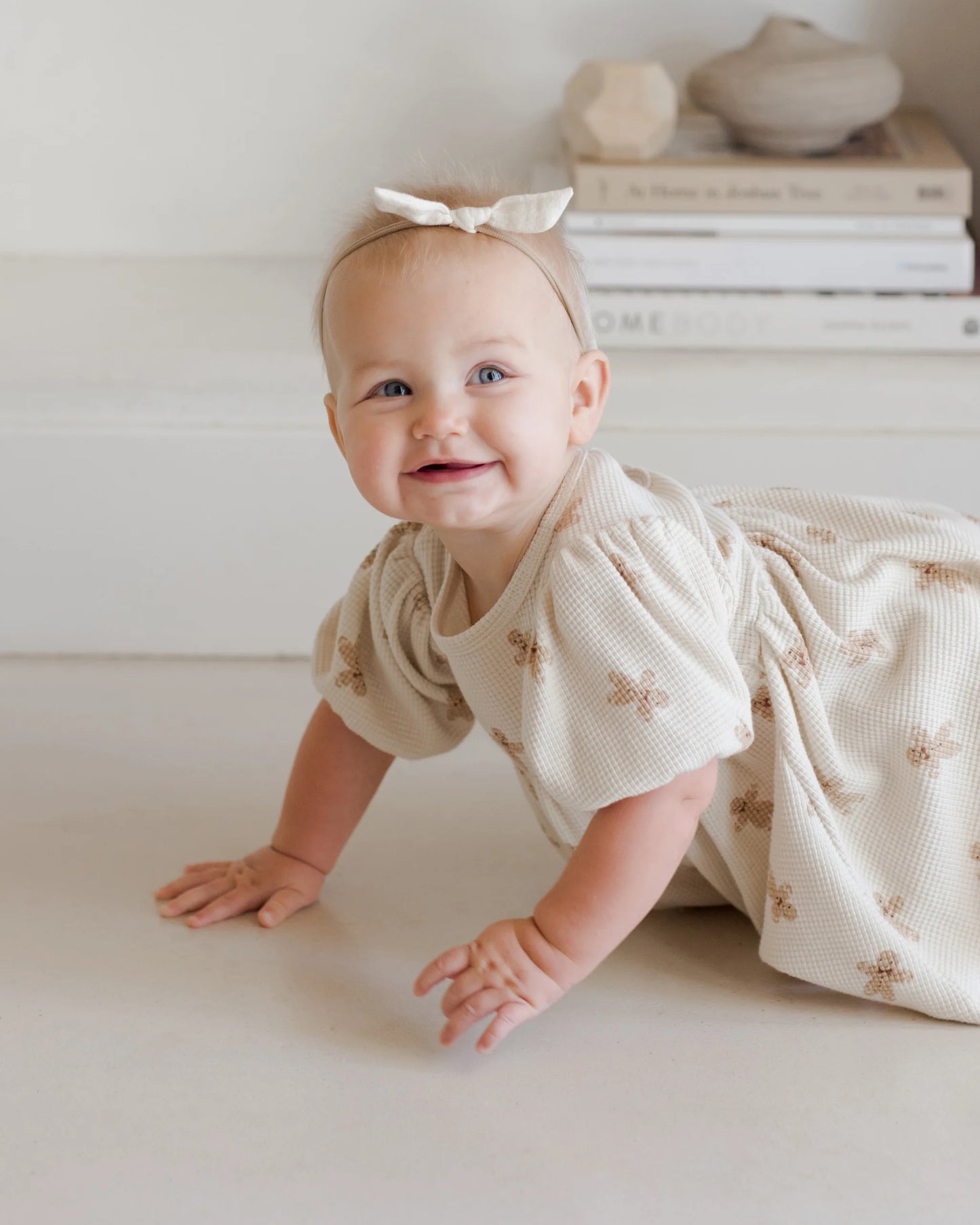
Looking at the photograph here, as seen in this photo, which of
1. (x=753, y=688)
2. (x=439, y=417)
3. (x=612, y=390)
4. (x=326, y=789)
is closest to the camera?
(x=439, y=417)

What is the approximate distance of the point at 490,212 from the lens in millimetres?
745

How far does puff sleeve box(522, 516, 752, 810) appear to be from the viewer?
743mm

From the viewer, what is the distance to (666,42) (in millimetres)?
1528

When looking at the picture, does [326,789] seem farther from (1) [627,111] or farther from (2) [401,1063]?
(1) [627,111]

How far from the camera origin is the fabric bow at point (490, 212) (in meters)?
0.73

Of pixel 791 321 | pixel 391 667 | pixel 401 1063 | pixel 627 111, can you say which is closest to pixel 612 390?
pixel 791 321

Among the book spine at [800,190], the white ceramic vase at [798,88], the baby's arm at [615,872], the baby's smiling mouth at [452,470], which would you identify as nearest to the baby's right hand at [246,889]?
the baby's arm at [615,872]

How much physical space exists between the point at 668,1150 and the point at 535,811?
252 millimetres

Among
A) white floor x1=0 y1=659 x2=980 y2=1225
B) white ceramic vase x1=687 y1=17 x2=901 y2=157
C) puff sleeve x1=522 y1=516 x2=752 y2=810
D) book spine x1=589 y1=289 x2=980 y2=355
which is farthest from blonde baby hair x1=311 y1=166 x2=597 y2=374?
white ceramic vase x1=687 y1=17 x2=901 y2=157

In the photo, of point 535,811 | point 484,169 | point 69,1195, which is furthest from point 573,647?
point 484,169

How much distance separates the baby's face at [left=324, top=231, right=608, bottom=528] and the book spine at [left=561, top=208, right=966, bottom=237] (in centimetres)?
59

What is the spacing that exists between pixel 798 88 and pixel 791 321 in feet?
0.73

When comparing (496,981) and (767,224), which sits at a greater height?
(767,224)

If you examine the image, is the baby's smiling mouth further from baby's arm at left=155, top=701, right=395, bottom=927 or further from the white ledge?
the white ledge
